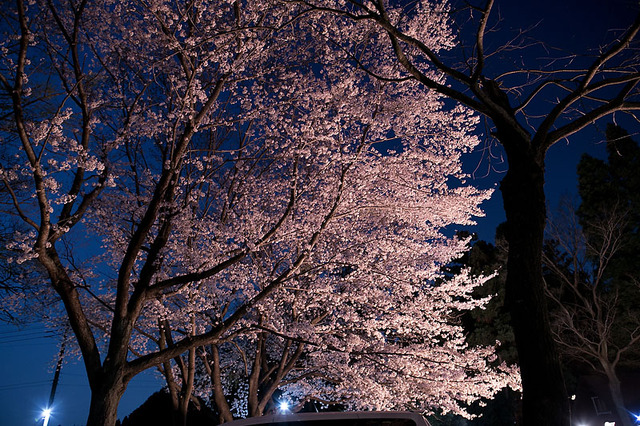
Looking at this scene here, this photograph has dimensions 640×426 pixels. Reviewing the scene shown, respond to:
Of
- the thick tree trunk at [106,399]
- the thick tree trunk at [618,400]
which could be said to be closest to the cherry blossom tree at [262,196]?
the thick tree trunk at [106,399]

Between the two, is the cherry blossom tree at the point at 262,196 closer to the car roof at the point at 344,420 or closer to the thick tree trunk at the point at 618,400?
the car roof at the point at 344,420

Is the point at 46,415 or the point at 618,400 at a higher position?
the point at 46,415

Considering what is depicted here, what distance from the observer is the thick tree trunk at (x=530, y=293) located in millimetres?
4031

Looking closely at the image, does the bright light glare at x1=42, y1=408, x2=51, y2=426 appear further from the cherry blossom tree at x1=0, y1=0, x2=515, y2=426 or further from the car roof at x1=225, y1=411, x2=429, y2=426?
the car roof at x1=225, y1=411, x2=429, y2=426

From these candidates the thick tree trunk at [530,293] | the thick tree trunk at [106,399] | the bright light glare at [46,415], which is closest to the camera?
the thick tree trunk at [530,293]

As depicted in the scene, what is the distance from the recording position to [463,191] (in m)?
11.8

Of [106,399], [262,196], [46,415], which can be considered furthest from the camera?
[46,415]

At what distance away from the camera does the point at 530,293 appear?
14.7ft

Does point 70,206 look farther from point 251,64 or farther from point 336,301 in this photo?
point 336,301

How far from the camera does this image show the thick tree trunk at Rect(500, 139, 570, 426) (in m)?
4.03

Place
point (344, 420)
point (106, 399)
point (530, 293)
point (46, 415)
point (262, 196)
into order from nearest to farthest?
point (344, 420), point (530, 293), point (106, 399), point (262, 196), point (46, 415)

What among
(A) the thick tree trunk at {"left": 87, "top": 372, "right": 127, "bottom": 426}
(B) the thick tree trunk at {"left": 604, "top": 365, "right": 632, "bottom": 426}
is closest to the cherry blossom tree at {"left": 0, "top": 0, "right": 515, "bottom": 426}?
(A) the thick tree trunk at {"left": 87, "top": 372, "right": 127, "bottom": 426}

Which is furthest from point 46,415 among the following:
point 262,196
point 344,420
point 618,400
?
point 618,400

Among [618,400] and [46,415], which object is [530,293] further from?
[46,415]
